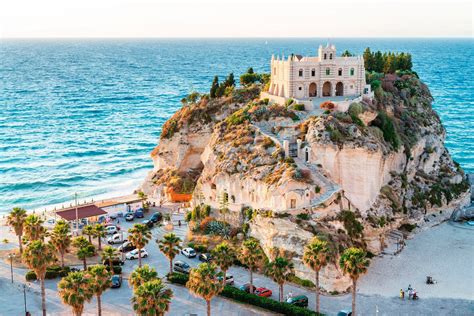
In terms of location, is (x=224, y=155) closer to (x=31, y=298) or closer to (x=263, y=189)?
(x=263, y=189)

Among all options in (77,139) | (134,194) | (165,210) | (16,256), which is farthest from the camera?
(77,139)

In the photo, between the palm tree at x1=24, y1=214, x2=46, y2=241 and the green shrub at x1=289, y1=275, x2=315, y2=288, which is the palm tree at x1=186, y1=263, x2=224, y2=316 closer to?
the green shrub at x1=289, y1=275, x2=315, y2=288

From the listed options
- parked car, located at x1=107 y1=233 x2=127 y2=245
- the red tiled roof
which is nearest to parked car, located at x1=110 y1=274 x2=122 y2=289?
parked car, located at x1=107 y1=233 x2=127 y2=245

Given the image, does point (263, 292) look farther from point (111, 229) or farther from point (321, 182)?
point (111, 229)

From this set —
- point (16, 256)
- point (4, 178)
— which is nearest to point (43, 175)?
point (4, 178)

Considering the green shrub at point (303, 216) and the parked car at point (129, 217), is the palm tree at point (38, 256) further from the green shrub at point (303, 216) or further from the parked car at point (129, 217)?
the parked car at point (129, 217)
